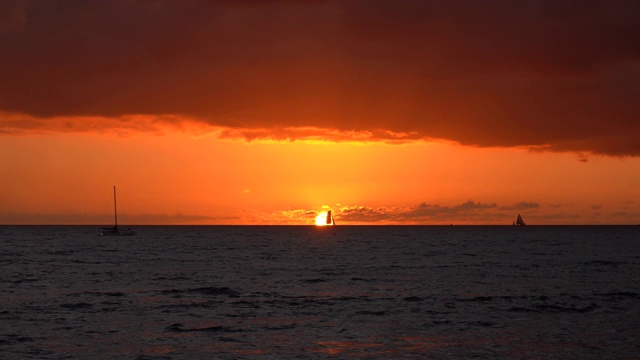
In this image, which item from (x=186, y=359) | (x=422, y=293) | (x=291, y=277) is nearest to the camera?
(x=186, y=359)

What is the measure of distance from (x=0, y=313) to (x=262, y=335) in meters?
20.4

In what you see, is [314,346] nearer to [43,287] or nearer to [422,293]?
[422,293]

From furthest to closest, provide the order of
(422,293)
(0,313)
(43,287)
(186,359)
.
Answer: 1. (43,287)
2. (422,293)
3. (0,313)
4. (186,359)

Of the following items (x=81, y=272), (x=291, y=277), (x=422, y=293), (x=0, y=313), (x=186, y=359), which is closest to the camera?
(x=186, y=359)

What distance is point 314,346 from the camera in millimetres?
35219

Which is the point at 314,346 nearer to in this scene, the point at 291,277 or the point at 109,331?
the point at 109,331

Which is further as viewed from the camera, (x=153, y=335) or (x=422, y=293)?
(x=422, y=293)

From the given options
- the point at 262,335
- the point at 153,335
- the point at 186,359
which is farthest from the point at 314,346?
the point at 153,335

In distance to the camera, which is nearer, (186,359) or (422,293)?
(186,359)

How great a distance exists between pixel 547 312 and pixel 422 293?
46.0 ft

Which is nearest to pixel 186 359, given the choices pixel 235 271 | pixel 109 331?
pixel 109 331

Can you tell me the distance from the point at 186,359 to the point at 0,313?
2113 centimetres

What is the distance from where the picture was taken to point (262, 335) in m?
38.3

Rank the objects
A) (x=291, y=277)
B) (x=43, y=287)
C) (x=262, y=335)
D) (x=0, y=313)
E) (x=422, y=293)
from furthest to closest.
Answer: (x=291, y=277) → (x=43, y=287) → (x=422, y=293) → (x=0, y=313) → (x=262, y=335)
